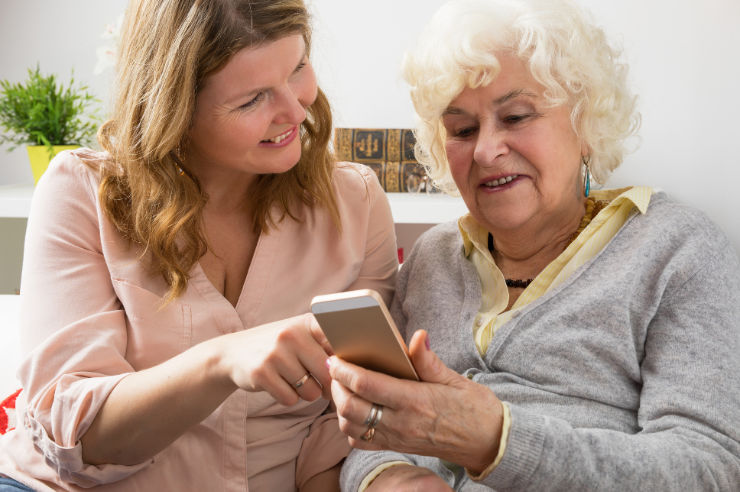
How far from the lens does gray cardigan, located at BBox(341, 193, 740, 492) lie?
0.94 m

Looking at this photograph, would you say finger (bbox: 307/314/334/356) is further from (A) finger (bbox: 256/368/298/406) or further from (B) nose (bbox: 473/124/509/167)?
(B) nose (bbox: 473/124/509/167)

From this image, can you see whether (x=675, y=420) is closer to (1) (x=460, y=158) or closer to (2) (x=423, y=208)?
(1) (x=460, y=158)

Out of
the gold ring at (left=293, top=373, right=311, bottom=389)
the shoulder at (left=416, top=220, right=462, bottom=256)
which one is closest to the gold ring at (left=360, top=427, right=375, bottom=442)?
the gold ring at (left=293, top=373, right=311, bottom=389)

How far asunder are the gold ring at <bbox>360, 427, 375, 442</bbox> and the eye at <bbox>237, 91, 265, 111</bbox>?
0.55m

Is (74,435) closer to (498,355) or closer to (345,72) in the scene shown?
(498,355)

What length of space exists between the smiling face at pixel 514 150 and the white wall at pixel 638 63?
1.29 metres

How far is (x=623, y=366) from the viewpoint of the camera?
3.63 feet

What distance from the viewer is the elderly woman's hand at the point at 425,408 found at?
880 millimetres

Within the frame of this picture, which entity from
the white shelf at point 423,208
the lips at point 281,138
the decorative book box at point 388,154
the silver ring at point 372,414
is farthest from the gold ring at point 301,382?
the decorative book box at point 388,154

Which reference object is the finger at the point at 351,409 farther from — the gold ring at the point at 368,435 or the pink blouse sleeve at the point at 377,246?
the pink blouse sleeve at the point at 377,246

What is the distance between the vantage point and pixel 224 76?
3.75 feet

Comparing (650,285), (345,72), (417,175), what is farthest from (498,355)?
(345,72)

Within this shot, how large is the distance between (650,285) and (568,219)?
24cm

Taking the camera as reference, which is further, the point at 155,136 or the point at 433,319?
the point at 433,319
